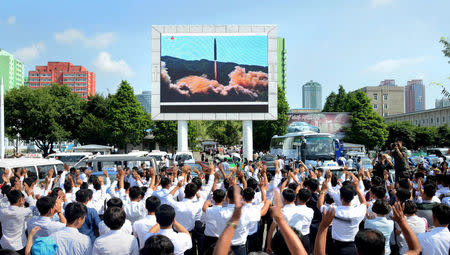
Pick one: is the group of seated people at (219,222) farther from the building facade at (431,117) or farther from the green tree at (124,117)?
the building facade at (431,117)

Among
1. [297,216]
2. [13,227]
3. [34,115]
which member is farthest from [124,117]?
[297,216]

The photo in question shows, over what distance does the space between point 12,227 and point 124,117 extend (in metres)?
34.0

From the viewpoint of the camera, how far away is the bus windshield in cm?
2164

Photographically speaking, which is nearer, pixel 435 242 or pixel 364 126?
pixel 435 242

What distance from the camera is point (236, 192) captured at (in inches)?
69.5

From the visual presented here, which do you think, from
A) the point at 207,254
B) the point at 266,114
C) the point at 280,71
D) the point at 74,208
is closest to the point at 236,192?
the point at 207,254

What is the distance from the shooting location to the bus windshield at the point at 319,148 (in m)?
21.6

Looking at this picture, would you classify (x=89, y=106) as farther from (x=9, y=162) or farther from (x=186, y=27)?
(x=9, y=162)

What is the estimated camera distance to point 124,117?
37.8 meters

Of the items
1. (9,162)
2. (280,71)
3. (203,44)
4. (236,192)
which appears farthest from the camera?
(280,71)

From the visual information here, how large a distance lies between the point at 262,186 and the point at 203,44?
971 inches

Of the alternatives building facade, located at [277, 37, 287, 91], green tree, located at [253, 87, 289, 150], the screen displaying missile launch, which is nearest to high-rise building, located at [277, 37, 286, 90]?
building facade, located at [277, 37, 287, 91]

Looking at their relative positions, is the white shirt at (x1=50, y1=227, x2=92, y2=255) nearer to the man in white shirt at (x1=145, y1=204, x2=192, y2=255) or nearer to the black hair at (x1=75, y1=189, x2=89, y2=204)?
the man in white shirt at (x1=145, y1=204, x2=192, y2=255)

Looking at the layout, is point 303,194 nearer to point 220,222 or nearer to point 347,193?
point 347,193
